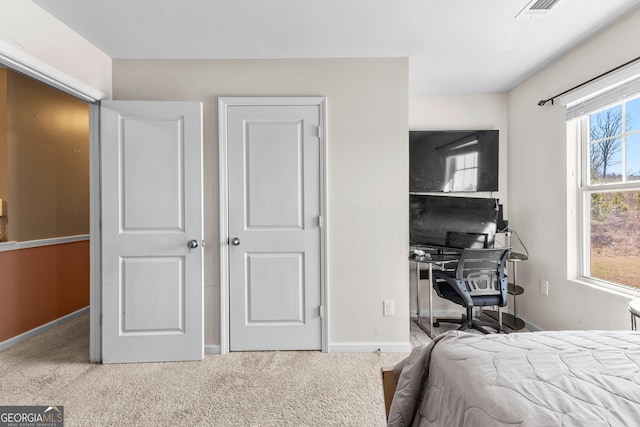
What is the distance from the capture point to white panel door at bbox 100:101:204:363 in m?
2.43

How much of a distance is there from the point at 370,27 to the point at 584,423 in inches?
90.0

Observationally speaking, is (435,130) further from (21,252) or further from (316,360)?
(21,252)

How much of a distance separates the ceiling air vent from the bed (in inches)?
72.3

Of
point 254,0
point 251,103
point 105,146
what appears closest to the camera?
point 254,0

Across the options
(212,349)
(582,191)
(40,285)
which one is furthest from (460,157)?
(40,285)

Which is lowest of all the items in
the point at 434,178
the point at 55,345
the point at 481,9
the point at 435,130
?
the point at 55,345

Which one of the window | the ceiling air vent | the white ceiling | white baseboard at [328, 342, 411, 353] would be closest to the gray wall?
white baseboard at [328, 342, 411, 353]

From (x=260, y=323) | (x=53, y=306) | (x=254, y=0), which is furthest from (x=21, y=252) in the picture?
(x=254, y=0)

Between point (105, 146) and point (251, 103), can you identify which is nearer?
point (105, 146)

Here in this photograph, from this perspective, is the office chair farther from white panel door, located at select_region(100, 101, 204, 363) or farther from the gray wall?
white panel door, located at select_region(100, 101, 204, 363)

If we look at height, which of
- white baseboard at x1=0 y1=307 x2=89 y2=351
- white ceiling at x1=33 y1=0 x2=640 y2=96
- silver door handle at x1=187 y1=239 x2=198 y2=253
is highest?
white ceiling at x1=33 y1=0 x2=640 y2=96

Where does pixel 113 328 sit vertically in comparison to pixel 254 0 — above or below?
below

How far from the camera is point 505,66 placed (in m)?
2.80

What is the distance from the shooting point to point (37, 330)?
3062mm
